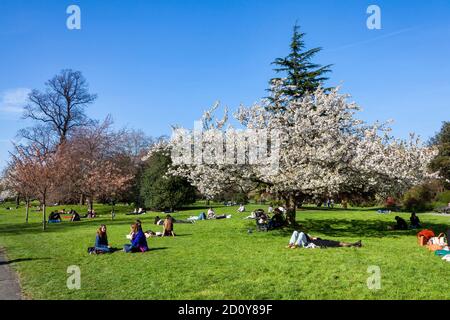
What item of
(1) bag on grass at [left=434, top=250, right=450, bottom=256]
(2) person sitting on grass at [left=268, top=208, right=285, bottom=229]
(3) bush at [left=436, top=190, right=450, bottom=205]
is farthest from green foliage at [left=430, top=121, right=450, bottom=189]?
(1) bag on grass at [left=434, top=250, right=450, bottom=256]

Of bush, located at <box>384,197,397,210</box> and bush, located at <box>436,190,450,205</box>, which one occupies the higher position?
bush, located at <box>436,190,450,205</box>

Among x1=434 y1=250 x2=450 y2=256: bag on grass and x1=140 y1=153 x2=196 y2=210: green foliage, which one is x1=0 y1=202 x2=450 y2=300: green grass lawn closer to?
x1=434 y1=250 x2=450 y2=256: bag on grass

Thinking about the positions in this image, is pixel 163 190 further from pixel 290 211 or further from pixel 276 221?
pixel 276 221

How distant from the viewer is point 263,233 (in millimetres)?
21859

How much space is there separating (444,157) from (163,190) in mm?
41953

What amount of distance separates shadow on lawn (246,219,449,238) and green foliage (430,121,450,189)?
33.4m

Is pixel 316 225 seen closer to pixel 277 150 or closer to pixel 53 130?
pixel 277 150

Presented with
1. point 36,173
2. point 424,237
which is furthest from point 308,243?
point 36,173

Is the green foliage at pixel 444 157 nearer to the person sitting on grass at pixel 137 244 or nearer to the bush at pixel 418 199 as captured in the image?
the bush at pixel 418 199

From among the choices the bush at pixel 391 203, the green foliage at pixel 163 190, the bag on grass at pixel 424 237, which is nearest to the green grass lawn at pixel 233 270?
the bag on grass at pixel 424 237

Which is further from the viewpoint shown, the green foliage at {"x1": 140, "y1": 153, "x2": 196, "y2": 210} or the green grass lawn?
the green foliage at {"x1": 140, "y1": 153, "x2": 196, "y2": 210}

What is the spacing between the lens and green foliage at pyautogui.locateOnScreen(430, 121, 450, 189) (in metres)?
55.6
